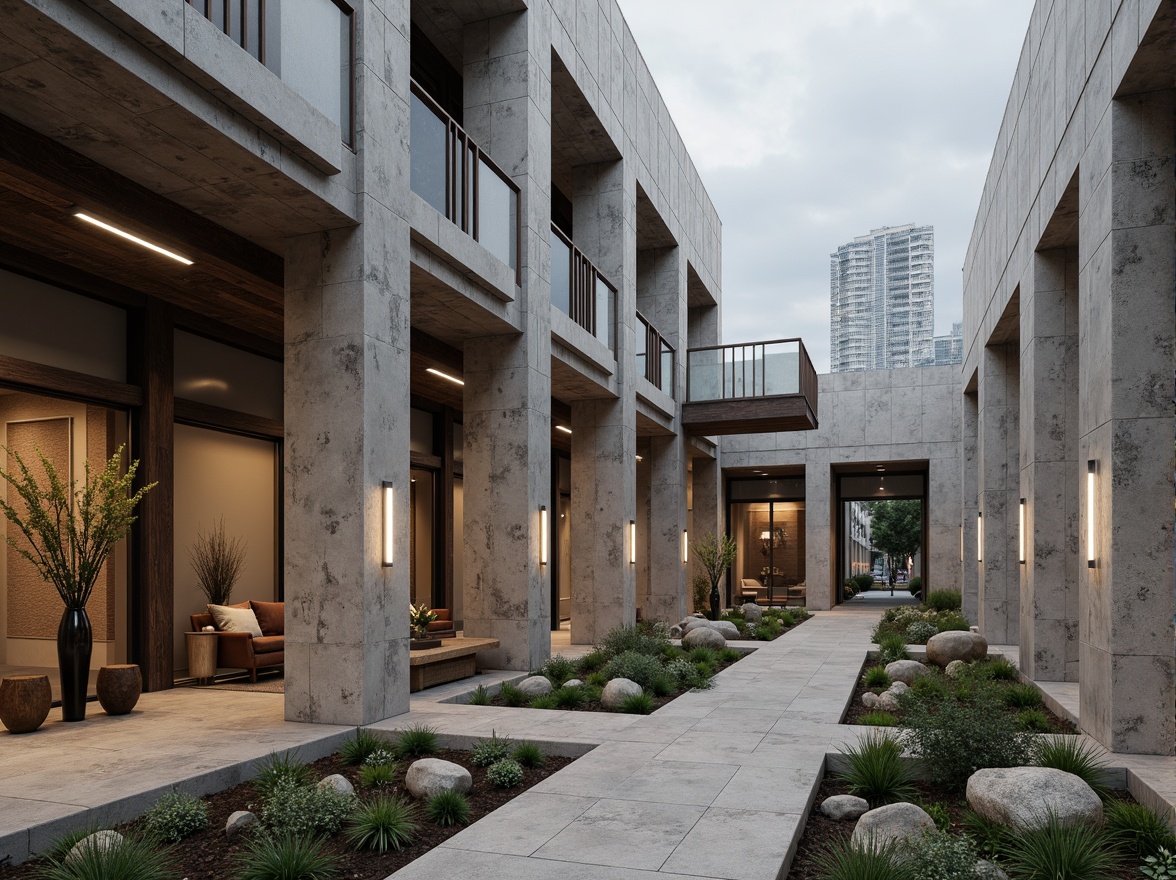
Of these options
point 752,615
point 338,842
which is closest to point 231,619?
point 338,842

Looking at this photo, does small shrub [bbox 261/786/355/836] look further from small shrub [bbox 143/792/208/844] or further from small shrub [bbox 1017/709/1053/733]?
small shrub [bbox 1017/709/1053/733]

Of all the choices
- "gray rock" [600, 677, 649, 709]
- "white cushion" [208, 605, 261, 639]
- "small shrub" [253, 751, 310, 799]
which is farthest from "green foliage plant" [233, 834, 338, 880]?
"white cushion" [208, 605, 261, 639]

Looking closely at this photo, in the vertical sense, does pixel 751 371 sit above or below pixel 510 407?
above

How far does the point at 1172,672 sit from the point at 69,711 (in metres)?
8.91

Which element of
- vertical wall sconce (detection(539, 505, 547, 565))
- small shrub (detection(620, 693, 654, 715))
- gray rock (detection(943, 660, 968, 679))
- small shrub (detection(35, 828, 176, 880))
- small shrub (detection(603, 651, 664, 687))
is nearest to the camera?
small shrub (detection(35, 828, 176, 880))

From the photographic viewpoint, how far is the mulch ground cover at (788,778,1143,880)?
4938mm

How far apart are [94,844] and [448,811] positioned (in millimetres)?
1917

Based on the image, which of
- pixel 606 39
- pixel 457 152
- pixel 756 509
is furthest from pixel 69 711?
pixel 756 509

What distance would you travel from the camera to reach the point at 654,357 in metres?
18.3

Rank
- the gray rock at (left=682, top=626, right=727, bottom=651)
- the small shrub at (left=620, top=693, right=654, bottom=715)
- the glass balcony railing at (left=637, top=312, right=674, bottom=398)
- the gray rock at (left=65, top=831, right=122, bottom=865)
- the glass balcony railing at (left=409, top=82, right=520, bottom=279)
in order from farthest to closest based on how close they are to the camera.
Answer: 1. the glass balcony railing at (left=637, top=312, right=674, bottom=398)
2. the gray rock at (left=682, top=626, right=727, bottom=651)
3. the glass balcony railing at (left=409, top=82, right=520, bottom=279)
4. the small shrub at (left=620, top=693, right=654, bottom=715)
5. the gray rock at (left=65, top=831, right=122, bottom=865)

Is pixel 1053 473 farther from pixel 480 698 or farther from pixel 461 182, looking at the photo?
pixel 461 182

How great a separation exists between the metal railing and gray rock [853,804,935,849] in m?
13.7

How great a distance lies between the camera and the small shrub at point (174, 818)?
5324mm

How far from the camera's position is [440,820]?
18.5 ft
